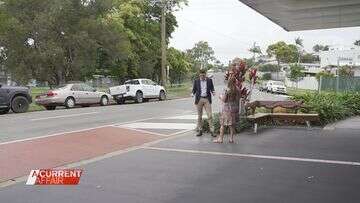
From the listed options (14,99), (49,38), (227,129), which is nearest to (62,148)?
(227,129)

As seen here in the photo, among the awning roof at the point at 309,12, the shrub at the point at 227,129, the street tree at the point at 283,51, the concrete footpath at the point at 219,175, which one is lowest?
the concrete footpath at the point at 219,175

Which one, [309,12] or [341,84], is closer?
[309,12]

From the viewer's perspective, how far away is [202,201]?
7191 mm

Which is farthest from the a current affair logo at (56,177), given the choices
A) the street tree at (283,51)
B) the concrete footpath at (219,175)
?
the street tree at (283,51)

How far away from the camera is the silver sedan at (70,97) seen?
28516mm

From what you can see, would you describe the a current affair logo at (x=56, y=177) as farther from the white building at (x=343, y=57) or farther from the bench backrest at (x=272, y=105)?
the white building at (x=343, y=57)

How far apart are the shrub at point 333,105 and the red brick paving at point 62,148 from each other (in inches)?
215

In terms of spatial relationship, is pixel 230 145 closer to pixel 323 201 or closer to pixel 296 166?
pixel 296 166

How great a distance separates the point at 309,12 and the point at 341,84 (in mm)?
20314

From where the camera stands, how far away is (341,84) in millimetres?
37719

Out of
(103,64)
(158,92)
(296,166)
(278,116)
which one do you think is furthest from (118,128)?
(103,64)

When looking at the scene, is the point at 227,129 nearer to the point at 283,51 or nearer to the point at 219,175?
the point at 219,175

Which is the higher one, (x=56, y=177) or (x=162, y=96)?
(x=162, y=96)

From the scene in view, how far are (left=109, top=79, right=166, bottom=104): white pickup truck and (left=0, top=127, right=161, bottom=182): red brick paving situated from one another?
17710mm
